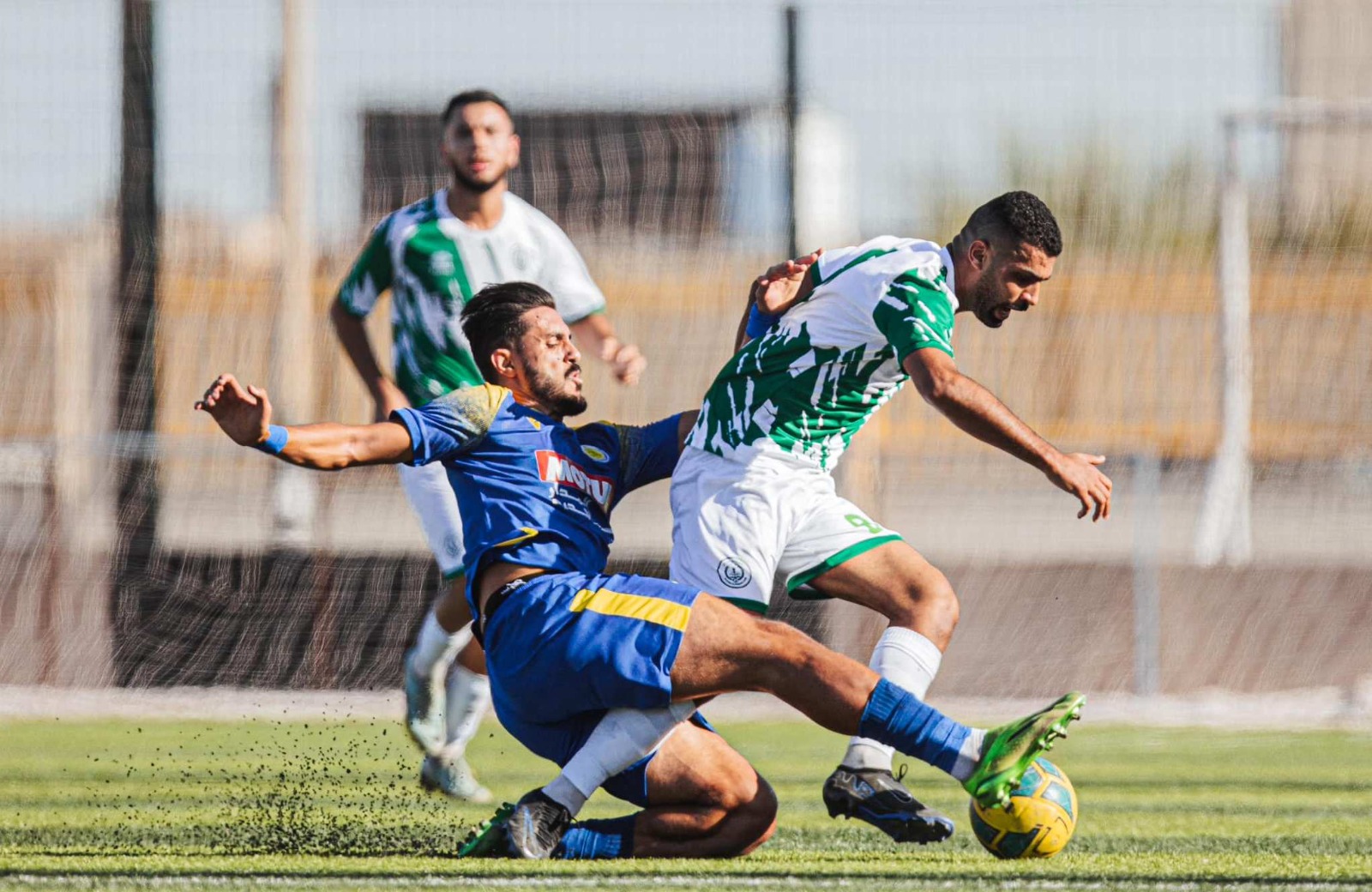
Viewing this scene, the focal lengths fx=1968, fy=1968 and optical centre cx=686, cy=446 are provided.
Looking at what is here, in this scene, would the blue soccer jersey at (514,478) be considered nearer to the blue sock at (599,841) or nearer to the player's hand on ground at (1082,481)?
the blue sock at (599,841)

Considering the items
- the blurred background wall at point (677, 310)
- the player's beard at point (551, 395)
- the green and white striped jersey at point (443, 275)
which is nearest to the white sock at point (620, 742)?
the player's beard at point (551, 395)

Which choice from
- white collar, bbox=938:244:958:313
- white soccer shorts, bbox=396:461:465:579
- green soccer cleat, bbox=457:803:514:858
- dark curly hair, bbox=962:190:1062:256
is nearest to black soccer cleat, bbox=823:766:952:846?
green soccer cleat, bbox=457:803:514:858

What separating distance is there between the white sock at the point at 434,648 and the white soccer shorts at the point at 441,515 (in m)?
0.20

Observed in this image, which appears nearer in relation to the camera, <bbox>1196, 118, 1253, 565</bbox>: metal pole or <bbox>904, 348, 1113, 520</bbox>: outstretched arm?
<bbox>904, 348, 1113, 520</bbox>: outstretched arm

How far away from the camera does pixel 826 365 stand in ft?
17.1

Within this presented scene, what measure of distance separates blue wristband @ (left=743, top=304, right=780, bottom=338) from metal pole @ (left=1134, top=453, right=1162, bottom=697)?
506 centimetres

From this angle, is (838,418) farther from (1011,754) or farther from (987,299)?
(1011,754)

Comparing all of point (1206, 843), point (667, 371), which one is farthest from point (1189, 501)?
point (1206, 843)

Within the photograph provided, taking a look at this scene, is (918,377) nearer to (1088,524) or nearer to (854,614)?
(854,614)

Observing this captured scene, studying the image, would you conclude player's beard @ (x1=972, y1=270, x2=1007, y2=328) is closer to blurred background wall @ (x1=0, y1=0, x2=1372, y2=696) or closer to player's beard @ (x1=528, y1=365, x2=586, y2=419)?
player's beard @ (x1=528, y1=365, x2=586, y2=419)

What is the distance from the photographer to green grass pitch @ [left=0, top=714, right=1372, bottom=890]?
4.15 meters

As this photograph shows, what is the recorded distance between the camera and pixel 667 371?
10.2 m

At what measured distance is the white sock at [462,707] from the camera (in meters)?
6.52

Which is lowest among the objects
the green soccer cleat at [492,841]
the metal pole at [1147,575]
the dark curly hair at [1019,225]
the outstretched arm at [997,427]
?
the metal pole at [1147,575]
